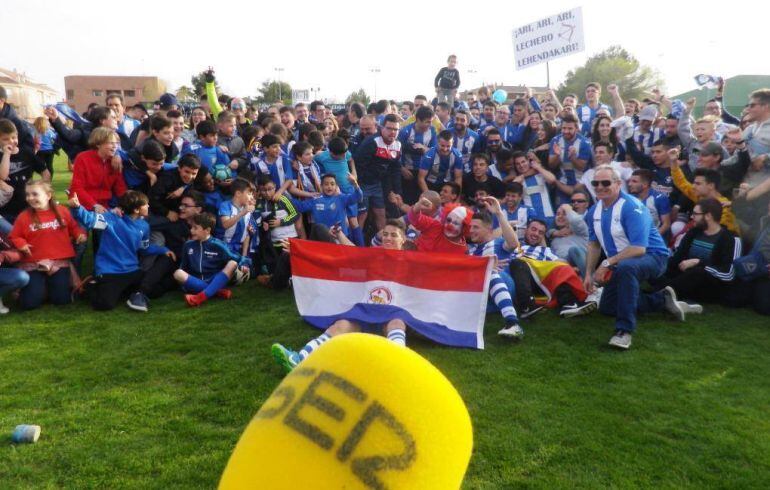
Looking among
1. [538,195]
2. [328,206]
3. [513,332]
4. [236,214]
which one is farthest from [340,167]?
[513,332]

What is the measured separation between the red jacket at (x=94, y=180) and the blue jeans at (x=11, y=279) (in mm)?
1190

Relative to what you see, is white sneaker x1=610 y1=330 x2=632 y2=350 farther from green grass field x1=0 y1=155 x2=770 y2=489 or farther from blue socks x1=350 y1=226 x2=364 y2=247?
blue socks x1=350 y1=226 x2=364 y2=247

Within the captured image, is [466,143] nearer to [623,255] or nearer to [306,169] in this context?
[306,169]

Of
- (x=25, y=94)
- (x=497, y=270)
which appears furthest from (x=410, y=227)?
(x=25, y=94)

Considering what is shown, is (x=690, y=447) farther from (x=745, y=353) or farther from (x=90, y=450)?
(x=90, y=450)

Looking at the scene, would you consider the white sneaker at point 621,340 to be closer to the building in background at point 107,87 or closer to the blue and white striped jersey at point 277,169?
the blue and white striped jersey at point 277,169

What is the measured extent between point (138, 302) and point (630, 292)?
5376 mm

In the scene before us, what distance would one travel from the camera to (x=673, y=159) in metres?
7.88

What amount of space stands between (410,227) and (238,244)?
2377 millimetres

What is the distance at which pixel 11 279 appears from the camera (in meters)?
6.28

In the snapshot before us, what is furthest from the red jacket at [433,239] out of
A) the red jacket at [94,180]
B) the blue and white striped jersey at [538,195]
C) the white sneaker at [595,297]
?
the red jacket at [94,180]

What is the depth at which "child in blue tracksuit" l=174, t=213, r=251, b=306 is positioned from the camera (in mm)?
6898

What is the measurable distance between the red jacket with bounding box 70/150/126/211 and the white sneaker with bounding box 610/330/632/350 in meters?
6.21

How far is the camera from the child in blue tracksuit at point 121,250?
6.51 meters
